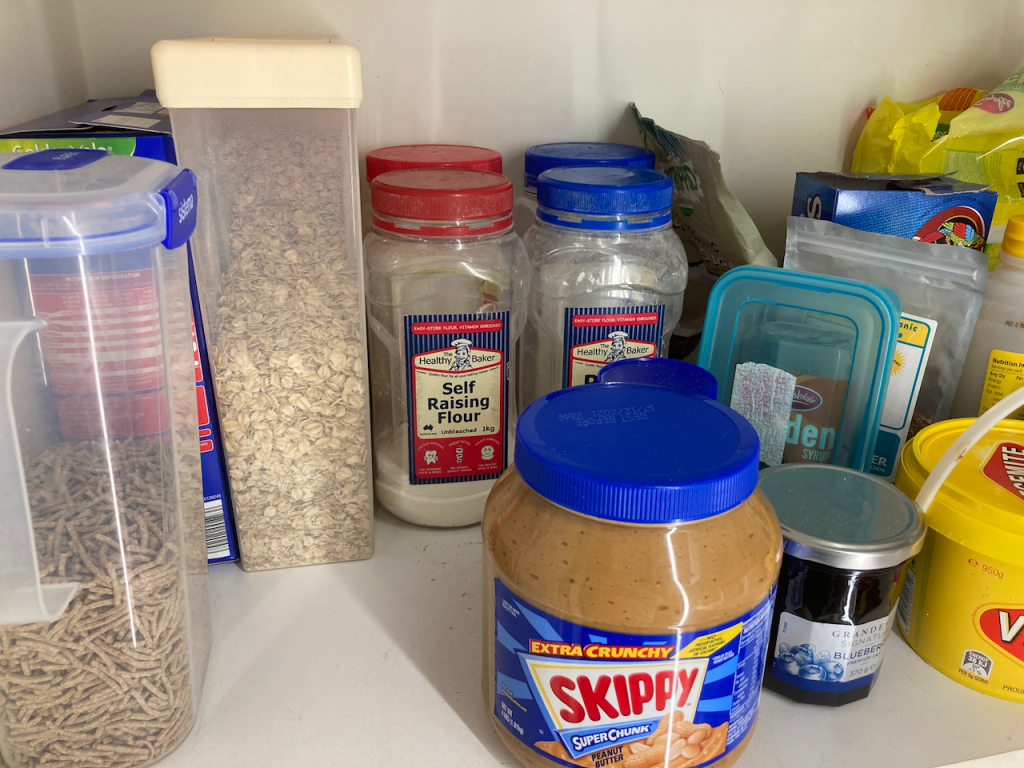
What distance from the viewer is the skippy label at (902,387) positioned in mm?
700

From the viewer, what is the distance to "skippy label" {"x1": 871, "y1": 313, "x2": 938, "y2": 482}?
0.70 m

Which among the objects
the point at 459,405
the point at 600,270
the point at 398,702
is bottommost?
the point at 398,702

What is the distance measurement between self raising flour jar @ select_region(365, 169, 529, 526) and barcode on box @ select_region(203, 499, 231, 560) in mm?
148

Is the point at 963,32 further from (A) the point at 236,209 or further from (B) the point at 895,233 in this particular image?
(A) the point at 236,209

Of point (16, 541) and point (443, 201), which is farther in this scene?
point (443, 201)

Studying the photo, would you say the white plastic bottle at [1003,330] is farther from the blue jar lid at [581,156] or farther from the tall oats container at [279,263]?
the tall oats container at [279,263]

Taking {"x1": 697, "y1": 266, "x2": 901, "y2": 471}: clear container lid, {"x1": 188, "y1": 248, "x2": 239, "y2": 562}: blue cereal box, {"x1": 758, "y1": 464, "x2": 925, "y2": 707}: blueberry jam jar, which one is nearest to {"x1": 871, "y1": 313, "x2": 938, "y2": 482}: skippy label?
{"x1": 697, "y1": 266, "x2": 901, "y2": 471}: clear container lid

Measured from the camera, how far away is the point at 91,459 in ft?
1.51

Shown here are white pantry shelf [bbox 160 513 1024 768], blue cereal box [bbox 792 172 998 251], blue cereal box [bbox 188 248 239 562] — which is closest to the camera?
white pantry shelf [bbox 160 513 1024 768]

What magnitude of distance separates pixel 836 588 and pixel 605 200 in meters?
0.36

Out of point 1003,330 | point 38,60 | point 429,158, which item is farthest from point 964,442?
point 38,60

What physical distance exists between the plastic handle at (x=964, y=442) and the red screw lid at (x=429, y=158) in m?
0.48

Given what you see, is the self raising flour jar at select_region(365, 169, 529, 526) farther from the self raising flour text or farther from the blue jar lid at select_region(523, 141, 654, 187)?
the blue jar lid at select_region(523, 141, 654, 187)

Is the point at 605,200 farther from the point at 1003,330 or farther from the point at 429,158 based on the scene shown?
the point at 1003,330
